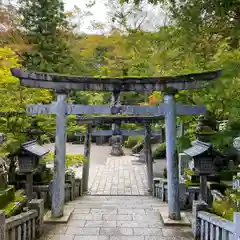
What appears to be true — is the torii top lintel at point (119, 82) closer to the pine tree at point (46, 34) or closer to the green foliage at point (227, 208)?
the green foliage at point (227, 208)

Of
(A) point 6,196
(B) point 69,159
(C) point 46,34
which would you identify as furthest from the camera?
(C) point 46,34

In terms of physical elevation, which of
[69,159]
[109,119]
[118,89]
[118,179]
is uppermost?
[118,89]

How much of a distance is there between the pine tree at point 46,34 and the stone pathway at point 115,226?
1065 centimetres

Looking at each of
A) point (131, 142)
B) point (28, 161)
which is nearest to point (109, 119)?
point (28, 161)

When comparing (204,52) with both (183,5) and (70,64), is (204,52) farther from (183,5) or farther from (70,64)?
(70,64)

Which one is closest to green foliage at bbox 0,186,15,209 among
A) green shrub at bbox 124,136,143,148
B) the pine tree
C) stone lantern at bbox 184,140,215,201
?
stone lantern at bbox 184,140,215,201

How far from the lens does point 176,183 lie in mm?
6281

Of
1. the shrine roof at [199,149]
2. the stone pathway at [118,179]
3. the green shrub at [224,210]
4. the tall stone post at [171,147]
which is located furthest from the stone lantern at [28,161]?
the green shrub at [224,210]

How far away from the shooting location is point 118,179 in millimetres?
12742

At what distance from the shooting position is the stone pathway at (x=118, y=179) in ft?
34.6

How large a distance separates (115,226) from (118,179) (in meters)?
6.99

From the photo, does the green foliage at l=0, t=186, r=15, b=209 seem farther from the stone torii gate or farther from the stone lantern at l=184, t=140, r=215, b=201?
the stone lantern at l=184, t=140, r=215, b=201

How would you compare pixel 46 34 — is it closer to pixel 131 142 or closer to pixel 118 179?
pixel 118 179

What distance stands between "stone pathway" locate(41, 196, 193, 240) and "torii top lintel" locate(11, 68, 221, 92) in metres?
2.72
